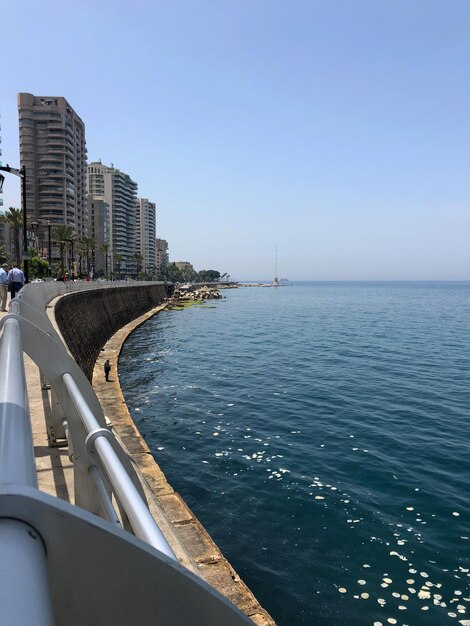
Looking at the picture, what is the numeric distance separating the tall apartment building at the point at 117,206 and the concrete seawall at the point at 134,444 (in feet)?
473

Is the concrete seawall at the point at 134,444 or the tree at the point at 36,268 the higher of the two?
the tree at the point at 36,268

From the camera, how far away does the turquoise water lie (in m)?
7.95

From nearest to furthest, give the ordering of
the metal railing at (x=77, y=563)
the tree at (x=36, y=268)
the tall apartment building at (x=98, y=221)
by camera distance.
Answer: the metal railing at (x=77, y=563) < the tree at (x=36, y=268) < the tall apartment building at (x=98, y=221)

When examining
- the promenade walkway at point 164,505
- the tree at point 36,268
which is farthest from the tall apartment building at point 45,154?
the promenade walkway at point 164,505

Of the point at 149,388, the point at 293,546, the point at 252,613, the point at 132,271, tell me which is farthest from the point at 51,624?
the point at 132,271

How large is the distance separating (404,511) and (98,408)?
9.33 m

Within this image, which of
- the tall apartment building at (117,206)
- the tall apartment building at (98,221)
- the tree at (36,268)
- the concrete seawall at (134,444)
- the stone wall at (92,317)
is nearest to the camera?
the concrete seawall at (134,444)

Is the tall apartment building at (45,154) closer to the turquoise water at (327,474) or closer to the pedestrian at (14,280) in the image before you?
the turquoise water at (327,474)

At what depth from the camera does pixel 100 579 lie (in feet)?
3.84

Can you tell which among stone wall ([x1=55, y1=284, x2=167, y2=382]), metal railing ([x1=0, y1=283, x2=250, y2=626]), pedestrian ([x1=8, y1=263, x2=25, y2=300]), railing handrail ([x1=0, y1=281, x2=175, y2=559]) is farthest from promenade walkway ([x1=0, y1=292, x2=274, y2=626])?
pedestrian ([x1=8, y1=263, x2=25, y2=300])

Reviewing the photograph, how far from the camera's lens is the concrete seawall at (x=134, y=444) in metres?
6.78

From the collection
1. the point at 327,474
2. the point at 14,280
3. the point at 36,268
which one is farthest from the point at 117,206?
the point at 327,474

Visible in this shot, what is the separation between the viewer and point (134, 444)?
12.2 meters

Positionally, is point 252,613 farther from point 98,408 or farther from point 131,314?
point 131,314
